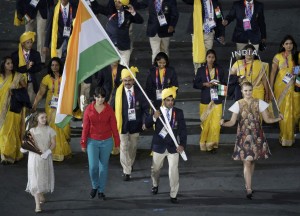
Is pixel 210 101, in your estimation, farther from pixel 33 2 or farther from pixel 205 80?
pixel 33 2

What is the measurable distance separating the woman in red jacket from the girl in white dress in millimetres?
515

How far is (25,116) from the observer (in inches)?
718

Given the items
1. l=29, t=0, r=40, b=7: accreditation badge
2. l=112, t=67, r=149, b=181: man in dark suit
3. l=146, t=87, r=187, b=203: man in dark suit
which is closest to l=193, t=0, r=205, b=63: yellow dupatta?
l=29, t=0, r=40, b=7: accreditation badge

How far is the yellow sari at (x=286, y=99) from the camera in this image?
1811 cm

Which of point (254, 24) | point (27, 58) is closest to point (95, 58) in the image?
point (27, 58)

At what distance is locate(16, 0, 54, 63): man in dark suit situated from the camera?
20547 mm

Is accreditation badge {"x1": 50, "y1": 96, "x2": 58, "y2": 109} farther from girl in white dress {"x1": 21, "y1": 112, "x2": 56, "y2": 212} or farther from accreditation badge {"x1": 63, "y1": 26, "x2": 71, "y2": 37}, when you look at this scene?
accreditation badge {"x1": 63, "y1": 26, "x2": 71, "y2": 37}

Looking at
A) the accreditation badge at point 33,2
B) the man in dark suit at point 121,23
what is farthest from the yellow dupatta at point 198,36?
the accreditation badge at point 33,2

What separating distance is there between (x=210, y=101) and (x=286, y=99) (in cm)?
134

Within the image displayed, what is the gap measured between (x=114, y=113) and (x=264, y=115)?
2.19 metres

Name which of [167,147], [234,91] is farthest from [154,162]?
[234,91]

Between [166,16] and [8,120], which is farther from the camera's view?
[166,16]

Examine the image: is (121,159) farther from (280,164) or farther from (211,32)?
(211,32)

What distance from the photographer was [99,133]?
15758 mm
